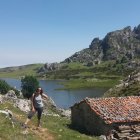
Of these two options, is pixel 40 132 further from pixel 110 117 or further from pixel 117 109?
pixel 117 109

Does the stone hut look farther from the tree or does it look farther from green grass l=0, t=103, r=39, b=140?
the tree

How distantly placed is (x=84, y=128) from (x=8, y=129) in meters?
17.8

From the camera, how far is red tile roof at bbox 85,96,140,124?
37156mm

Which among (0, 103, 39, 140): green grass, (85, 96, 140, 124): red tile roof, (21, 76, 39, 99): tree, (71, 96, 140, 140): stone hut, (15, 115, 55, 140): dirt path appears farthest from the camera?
(21, 76, 39, 99): tree

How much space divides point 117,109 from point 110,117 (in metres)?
2.69

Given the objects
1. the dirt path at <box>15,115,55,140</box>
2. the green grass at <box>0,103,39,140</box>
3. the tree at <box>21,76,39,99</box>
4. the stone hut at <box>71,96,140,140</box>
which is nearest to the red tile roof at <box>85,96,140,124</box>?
the stone hut at <box>71,96,140,140</box>

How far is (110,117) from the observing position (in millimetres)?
37156

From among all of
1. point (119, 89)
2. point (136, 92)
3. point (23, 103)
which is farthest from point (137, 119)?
point (119, 89)

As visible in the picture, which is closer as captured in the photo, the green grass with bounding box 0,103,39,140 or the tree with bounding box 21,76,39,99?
the green grass with bounding box 0,103,39,140

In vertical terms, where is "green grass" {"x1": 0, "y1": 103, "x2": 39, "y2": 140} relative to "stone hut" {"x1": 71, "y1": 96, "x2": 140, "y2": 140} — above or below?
above

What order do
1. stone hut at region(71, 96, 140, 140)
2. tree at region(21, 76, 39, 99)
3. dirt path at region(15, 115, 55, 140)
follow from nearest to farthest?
1. dirt path at region(15, 115, 55, 140)
2. stone hut at region(71, 96, 140, 140)
3. tree at region(21, 76, 39, 99)

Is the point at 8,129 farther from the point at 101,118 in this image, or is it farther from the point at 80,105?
the point at 80,105

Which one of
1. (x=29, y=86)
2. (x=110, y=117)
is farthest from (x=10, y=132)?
(x=29, y=86)

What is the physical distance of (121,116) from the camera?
124 feet
